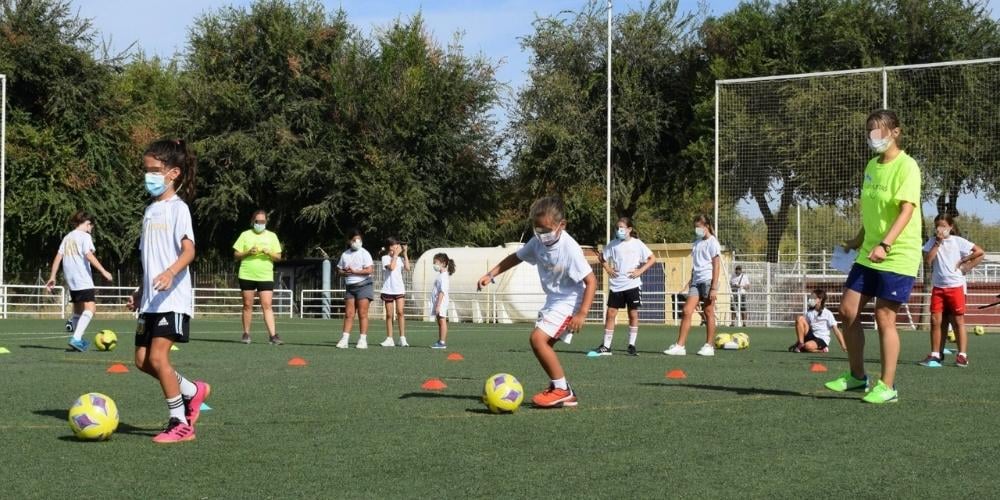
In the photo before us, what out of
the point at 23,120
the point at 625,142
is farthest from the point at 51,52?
the point at 625,142

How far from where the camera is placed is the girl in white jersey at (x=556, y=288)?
891cm

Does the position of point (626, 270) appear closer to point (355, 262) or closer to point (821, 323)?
point (821, 323)

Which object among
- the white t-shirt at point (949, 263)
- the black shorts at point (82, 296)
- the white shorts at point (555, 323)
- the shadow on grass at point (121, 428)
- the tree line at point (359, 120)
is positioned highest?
the tree line at point (359, 120)

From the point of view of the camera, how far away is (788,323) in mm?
32469

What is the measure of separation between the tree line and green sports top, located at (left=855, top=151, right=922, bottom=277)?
A: 30.1m

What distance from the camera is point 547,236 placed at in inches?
352

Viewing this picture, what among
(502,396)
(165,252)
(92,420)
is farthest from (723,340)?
(92,420)

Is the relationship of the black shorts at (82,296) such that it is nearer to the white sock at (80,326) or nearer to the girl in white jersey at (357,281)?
the white sock at (80,326)

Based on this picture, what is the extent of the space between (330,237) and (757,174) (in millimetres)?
20634

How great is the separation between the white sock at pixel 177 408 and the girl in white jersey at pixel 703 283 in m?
9.82

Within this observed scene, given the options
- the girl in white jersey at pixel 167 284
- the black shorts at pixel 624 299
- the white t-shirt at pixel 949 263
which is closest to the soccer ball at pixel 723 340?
the black shorts at pixel 624 299

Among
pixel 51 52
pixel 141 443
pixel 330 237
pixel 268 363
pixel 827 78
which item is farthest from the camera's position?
pixel 330 237

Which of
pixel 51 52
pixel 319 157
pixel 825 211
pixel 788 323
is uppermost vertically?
pixel 51 52

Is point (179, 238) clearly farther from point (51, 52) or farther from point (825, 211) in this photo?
point (51, 52)
